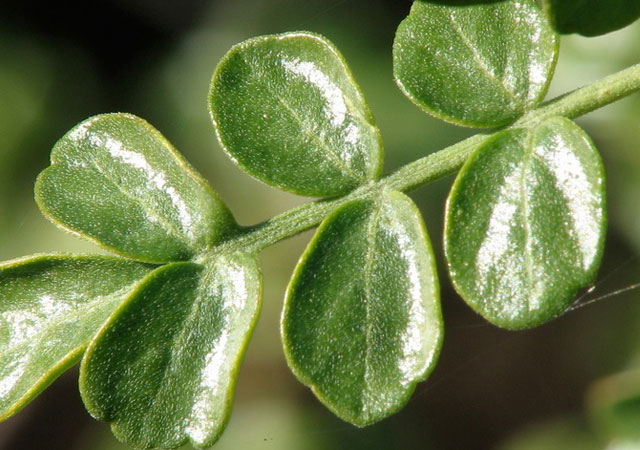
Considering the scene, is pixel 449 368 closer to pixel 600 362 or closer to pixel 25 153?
pixel 600 362

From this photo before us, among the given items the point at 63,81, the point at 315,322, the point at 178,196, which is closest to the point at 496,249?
the point at 315,322

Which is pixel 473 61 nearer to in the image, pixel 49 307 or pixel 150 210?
pixel 150 210

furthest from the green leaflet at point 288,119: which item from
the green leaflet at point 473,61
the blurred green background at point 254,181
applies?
the blurred green background at point 254,181

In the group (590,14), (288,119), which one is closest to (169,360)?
(288,119)

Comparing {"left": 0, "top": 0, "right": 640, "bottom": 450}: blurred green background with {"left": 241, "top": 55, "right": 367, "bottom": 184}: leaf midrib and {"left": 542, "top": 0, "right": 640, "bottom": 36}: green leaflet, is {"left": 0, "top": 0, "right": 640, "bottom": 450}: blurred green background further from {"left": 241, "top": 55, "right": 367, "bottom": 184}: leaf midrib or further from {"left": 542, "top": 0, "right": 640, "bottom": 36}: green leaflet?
{"left": 542, "top": 0, "right": 640, "bottom": 36}: green leaflet

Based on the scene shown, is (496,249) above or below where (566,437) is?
above

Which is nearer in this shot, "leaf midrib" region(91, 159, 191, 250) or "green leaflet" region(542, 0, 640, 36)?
"green leaflet" region(542, 0, 640, 36)

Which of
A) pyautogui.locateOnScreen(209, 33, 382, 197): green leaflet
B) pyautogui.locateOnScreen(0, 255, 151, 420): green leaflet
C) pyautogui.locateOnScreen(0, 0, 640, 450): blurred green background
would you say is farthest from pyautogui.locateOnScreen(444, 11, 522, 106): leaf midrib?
pyautogui.locateOnScreen(0, 0, 640, 450): blurred green background
